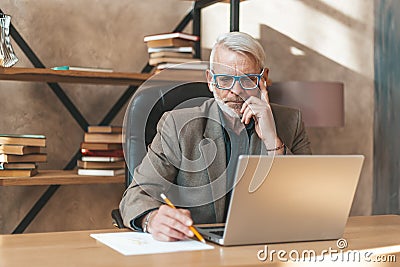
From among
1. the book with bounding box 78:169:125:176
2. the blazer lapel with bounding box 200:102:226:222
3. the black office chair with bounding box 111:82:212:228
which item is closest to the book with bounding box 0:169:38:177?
the book with bounding box 78:169:125:176

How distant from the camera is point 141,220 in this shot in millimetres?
1741

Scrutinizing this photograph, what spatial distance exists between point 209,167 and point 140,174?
0.20 m

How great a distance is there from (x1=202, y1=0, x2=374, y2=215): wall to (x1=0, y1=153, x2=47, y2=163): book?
1175 millimetres

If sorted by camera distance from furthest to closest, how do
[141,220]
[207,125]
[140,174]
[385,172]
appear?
[385,172] < [207,125] < [140,174] < [141,220]

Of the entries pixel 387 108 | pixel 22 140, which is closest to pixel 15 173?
pixel 22 140

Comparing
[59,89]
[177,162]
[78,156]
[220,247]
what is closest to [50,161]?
[78,156]

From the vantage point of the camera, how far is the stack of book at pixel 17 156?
277 cm

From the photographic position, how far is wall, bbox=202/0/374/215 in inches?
143

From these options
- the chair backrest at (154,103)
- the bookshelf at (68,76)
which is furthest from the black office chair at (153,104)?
the bookshelf at (68,76)

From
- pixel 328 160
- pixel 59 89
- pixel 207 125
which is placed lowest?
pixel 328 160

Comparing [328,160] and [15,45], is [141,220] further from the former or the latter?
[15,45]

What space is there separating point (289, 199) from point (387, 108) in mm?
2539

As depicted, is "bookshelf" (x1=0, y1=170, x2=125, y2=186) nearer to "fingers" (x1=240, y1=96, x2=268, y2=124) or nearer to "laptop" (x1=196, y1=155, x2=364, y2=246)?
"fingers" (x1=240, y1=96, x2=268, y2=124)

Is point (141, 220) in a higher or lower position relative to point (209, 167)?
lower
